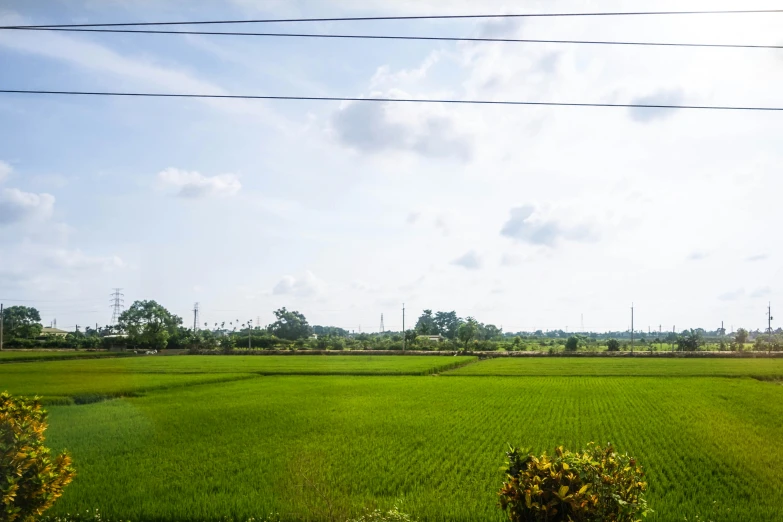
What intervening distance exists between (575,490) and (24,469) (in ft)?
19.8

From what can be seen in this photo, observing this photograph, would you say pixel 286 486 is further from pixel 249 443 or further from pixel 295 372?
pixel 295 372

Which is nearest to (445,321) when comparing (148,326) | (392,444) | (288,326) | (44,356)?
(288,326)

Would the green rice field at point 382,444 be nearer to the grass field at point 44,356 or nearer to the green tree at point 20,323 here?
the grass field at point 44,356

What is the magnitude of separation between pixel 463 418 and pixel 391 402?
5165 millimetres

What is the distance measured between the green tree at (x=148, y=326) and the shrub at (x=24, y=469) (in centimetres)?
8612

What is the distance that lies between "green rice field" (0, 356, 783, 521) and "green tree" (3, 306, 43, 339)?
229ft

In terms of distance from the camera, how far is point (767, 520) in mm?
9461

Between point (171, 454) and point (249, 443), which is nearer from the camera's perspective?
point (171, 454)

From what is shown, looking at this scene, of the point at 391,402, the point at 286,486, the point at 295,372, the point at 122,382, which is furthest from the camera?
the point at 295,372

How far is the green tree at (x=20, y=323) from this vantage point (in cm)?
9088

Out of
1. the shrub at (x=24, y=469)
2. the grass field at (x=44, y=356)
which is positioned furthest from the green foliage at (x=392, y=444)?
the grass field at (x=44, y=356)

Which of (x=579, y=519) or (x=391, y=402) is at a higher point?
(x=579, y=519)

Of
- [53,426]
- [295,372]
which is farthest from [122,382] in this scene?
[53,426]

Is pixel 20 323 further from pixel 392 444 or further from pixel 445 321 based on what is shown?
pixel 392 444
